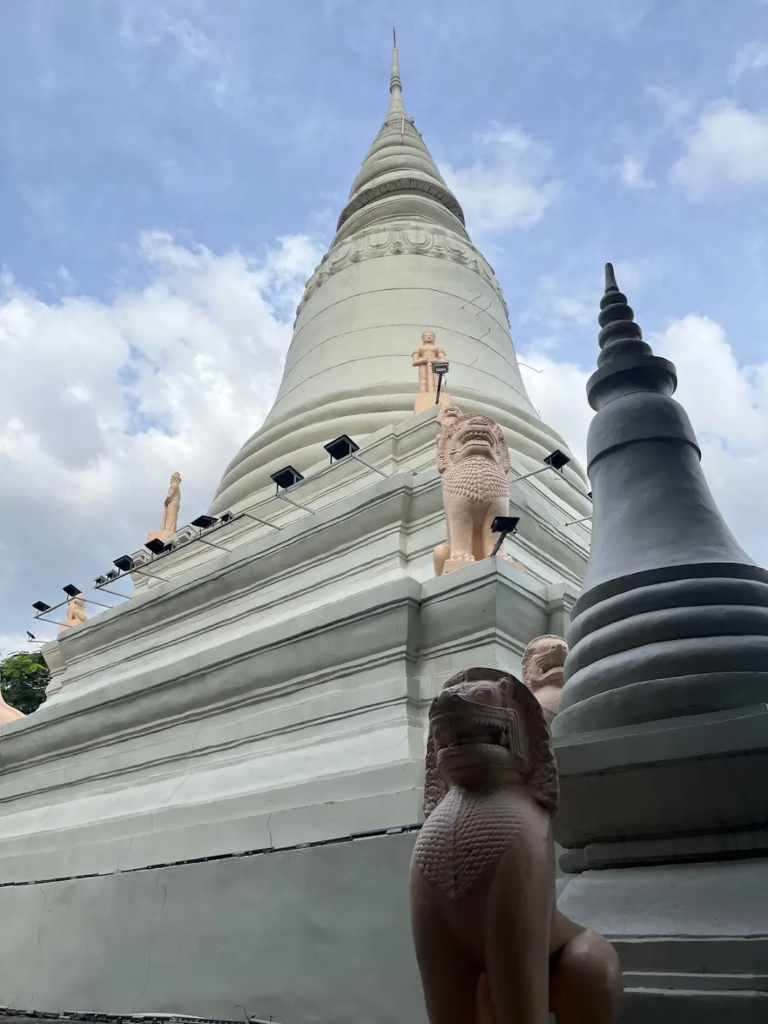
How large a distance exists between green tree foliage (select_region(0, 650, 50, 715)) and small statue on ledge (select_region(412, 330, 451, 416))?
55.8ft

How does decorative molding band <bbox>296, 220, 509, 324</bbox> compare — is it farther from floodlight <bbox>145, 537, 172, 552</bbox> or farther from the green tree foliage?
the green tree foliage

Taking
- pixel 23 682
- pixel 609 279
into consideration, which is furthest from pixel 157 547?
pixel 23 682

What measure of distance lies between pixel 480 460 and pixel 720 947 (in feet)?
16.8

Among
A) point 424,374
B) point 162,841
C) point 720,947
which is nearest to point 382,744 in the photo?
point 162,841

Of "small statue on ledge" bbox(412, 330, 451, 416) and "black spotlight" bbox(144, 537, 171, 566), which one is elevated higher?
"small statue on ledge" bbox(412, 330, 451, 416)

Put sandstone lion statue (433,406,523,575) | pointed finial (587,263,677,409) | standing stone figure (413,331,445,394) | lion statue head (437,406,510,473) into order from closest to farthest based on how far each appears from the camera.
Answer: pointed finial (587,263,677,409) → sandstone lion statue (433,406,523,575) → lion statue head (437,406,510,473) → standing stone figure (413,331,445,394)

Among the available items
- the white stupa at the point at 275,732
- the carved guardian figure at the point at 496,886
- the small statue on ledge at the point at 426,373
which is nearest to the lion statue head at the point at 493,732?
the carved guardian figure at the point at 496,886

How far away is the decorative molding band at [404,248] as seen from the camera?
15289 millimetres

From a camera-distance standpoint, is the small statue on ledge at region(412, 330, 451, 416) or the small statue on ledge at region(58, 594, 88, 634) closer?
the small statue on ledge at region(412, 330, 451, 416)

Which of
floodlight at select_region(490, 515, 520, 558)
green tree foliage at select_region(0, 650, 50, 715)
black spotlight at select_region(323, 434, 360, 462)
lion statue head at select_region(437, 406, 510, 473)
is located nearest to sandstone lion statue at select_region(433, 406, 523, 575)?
lion statue head at select_region(437, 406, 510, 473)

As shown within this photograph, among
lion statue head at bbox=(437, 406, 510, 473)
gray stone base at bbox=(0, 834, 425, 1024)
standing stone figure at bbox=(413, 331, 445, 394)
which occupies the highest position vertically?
standing stone figure at bbox=(413, 331, 445, 394)

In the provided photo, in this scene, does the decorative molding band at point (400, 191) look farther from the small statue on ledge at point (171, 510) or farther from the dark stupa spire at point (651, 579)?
the dark stupa spire at point (651, 579)

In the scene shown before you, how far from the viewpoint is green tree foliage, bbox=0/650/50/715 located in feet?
72.3

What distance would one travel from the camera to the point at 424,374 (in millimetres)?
10336
